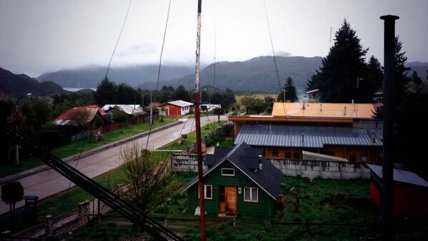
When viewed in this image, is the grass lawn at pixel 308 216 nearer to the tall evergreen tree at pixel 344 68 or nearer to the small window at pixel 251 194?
the small window at pixel 251 194

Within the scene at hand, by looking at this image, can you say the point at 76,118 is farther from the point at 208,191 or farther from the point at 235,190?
the point at 235,190

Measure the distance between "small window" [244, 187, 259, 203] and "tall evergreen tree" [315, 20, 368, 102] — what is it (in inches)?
1726

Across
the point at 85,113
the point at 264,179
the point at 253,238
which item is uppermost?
the point at 85,113

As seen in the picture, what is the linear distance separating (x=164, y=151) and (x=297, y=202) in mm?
20899

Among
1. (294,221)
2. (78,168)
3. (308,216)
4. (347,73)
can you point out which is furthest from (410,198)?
(347,73)

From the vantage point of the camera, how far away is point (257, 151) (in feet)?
98.6

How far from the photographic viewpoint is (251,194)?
24141 millimetres

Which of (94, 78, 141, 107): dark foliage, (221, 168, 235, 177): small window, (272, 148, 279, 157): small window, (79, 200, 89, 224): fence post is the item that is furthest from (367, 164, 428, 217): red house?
(94, 78, 141, 107): dark foliage

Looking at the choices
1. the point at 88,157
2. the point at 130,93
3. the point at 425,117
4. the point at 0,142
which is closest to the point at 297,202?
the point at 425,117

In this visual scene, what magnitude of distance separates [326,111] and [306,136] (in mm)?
10629

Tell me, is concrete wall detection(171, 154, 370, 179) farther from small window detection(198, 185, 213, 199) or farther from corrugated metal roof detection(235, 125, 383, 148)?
small window detection(198, 185, 213, 199)

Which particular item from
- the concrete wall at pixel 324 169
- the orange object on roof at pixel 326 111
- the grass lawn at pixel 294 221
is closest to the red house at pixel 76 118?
the concrete wall at pixel 324 169

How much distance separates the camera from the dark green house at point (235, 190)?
78.4ft

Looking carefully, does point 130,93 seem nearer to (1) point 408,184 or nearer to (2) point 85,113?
(2) point 85,113
